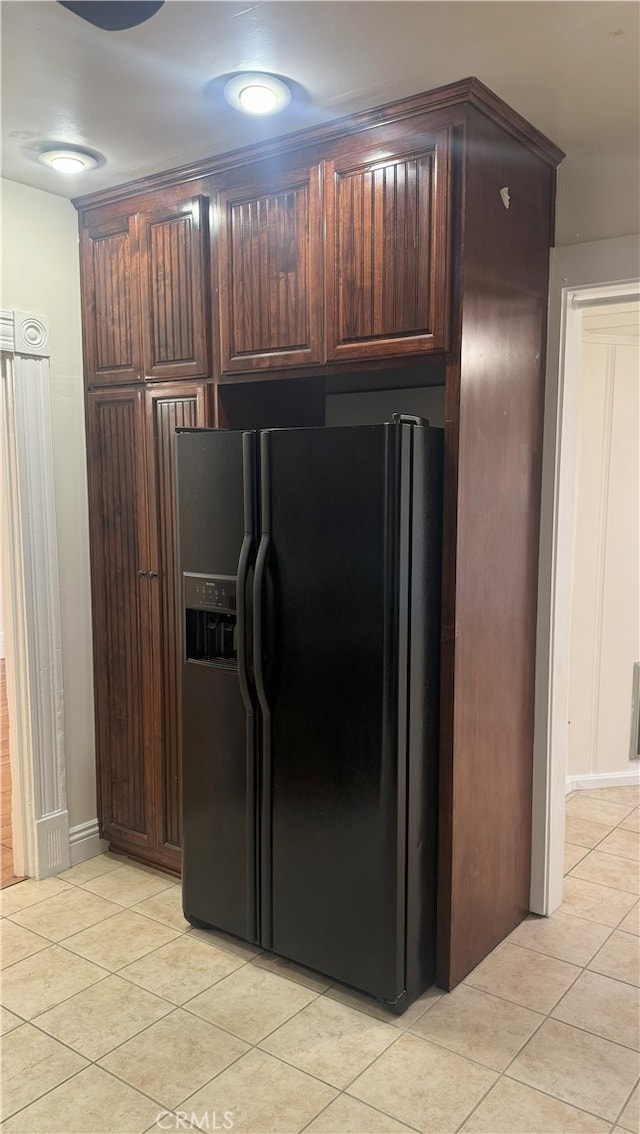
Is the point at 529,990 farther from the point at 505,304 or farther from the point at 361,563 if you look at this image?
the point at 505,304

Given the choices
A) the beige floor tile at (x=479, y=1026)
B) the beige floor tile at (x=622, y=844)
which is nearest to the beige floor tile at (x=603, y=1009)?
the beige floor tile at (x=479, y=1026)

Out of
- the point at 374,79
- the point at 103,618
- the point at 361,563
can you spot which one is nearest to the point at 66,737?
the point at 103,618

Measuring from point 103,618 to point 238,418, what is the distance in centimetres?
97

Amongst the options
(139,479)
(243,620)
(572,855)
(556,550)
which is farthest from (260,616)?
(572,855)

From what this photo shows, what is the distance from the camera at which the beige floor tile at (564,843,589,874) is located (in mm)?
3158

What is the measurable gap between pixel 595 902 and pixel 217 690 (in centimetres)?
161

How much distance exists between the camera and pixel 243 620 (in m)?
2.34

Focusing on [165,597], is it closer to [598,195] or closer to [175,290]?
[175,290]

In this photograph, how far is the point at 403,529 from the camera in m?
2.08

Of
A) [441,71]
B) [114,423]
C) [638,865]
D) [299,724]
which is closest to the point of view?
[441,71]

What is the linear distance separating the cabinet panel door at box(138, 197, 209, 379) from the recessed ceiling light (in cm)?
26

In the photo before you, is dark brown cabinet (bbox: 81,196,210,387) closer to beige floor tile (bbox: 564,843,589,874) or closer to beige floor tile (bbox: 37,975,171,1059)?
beige floor tile (bbox: 37,975,171,1059)

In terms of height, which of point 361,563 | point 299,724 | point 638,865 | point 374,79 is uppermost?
point 374,79

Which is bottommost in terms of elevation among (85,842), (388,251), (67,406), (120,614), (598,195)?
(85,842)
